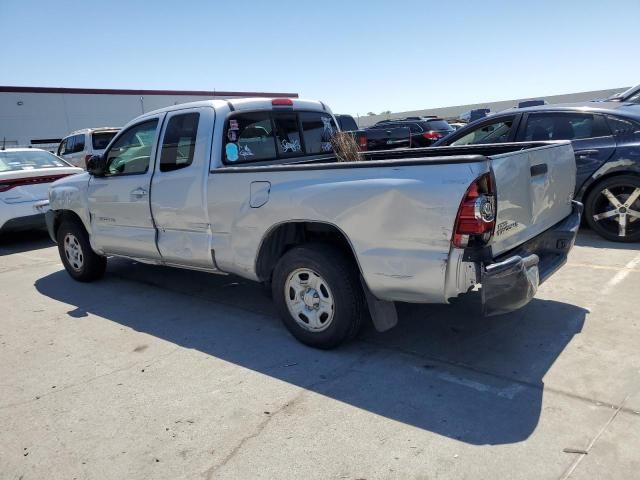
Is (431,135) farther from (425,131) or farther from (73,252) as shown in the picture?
(73,252)

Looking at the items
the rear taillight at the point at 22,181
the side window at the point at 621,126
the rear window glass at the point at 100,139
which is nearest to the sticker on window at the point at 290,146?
the side window at the point at 621,126

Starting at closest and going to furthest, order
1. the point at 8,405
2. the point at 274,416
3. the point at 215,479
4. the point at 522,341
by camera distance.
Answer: the point at 215,479 < the point at 274,416 < the point at 8,405 < the point at 522,341

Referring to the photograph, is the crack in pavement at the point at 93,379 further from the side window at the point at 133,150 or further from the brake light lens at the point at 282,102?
the brake light lens at the point at 282,102

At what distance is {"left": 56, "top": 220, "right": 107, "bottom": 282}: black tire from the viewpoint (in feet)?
20.3

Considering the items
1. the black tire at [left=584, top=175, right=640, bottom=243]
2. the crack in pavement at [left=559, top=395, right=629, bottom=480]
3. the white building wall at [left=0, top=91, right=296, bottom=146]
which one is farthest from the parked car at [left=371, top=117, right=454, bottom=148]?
the white building wall at [left=0, top=91, right=296, bottom=146]

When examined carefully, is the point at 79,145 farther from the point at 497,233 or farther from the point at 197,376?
the point at 497,233

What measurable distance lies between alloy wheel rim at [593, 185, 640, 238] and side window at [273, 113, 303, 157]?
3.97 m

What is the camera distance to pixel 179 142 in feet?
15.8

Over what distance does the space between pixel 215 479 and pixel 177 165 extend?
9.65 feet

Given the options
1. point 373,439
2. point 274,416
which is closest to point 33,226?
point 274,416

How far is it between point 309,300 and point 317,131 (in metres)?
2.16

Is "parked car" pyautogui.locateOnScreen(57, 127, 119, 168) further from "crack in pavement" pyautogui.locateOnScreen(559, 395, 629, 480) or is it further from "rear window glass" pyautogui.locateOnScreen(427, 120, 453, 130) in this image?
"crack in pavement" pyautogui.locateOnScreen(559, 395, 629, 480)

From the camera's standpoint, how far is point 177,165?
476 cm

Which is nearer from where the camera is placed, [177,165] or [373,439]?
[373,439]
